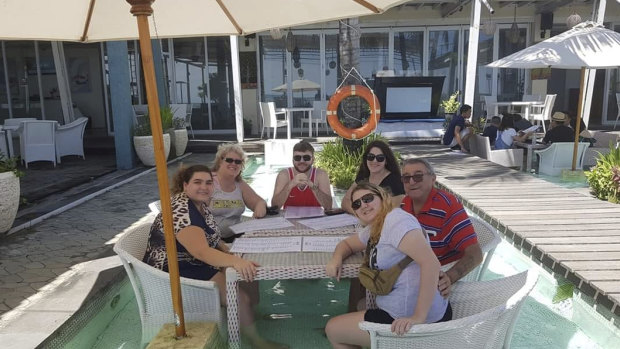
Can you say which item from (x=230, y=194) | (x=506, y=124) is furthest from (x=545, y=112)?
(x=230, y=194)

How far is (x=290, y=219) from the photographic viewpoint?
9.57 feet

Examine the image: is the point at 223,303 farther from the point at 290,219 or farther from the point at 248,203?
the point at 248,203

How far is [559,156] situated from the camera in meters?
6.66

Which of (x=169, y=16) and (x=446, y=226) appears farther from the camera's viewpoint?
(x=169, y=16)

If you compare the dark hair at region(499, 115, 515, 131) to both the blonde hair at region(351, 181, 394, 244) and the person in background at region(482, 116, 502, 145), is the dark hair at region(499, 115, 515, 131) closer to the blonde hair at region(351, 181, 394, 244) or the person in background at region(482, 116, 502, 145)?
the person in background at region(482, 116, 502, 145)

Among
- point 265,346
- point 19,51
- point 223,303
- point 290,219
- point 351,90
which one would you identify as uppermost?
point 19,51

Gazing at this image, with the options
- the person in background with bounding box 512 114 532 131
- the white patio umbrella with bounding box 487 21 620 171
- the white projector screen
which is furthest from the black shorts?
the white projector screen

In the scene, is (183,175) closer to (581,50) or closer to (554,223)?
(554,223)

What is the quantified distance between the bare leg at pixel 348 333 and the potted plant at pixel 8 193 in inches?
138

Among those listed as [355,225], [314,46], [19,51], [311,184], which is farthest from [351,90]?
[19,51]

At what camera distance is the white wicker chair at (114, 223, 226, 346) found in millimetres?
2158

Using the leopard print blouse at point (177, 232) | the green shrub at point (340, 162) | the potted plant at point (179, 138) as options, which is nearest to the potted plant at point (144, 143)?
the potted plant at point (179, 138)

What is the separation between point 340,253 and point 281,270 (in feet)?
0.90

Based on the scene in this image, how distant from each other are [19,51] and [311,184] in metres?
11.3
